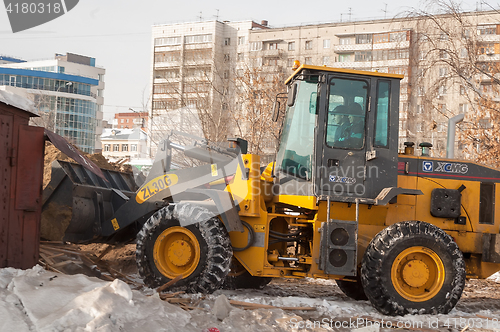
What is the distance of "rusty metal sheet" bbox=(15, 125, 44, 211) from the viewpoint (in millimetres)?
6617

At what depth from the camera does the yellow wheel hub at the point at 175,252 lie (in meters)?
7.13

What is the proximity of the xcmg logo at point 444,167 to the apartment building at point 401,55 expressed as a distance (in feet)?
3.24

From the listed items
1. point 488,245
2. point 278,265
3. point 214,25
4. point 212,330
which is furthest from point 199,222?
point 214,25

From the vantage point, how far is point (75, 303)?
16.1ft

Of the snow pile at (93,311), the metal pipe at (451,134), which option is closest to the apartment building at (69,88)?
the metal pipe at (451,134)

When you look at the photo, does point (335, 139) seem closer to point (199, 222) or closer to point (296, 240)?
point (296, 240)

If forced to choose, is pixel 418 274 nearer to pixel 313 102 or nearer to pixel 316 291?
pixel 316 291

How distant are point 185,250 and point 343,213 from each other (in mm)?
2152

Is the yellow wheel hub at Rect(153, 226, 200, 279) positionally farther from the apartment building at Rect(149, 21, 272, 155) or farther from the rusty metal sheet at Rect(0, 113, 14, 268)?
the apartment building at Rect(149, 21, 272, 155)

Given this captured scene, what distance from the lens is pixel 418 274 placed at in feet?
22.0

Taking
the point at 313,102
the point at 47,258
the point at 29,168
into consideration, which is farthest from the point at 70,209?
the point at 313,102

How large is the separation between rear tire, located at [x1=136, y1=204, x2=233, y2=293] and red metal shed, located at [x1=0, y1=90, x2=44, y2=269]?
1.37m

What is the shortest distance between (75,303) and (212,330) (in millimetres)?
1309

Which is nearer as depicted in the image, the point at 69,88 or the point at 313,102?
the point at 313,102
